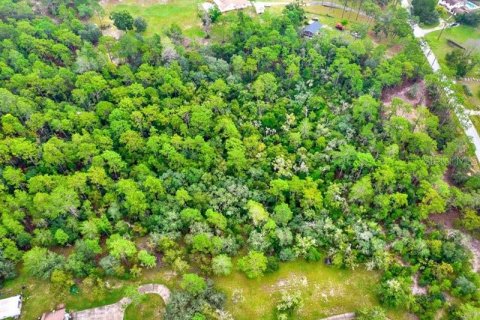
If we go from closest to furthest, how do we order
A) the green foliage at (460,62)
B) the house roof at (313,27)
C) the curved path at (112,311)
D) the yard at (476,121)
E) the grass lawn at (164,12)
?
the curved path at (112,311), the yard at (476,121), the green foliage at (460,62), the house roof at (313,27), the grass lawn at (164,12)

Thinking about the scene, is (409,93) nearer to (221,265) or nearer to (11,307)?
(221,265)

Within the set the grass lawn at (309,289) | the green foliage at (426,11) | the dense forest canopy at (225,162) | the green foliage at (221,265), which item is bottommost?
the grass lawn at (309,289)

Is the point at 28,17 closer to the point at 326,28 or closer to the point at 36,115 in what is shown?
the point at 36,115

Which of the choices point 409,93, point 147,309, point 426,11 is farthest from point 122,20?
point 426,11

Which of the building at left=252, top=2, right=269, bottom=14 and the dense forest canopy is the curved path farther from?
the building at left=252, top=2, right=269, bottom=14

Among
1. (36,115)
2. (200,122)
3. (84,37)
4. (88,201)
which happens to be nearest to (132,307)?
(88,201)

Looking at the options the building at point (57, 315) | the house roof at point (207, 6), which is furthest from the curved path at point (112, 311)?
the house roof at point (207, 6)

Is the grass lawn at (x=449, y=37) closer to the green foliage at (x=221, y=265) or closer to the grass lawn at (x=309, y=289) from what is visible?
the grass lawn at (x=309, y=289)
